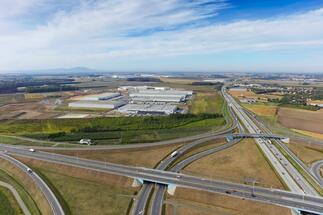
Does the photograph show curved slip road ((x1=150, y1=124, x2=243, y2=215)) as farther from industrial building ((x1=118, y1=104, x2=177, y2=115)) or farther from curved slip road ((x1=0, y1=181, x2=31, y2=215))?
industrial building ((x1=118, y1=104, x2=177, y2=115))

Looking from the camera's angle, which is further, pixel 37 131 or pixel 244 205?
pixel 37 131

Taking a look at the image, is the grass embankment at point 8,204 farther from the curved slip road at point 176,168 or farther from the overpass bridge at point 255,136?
the overpass bridge at point 255,136

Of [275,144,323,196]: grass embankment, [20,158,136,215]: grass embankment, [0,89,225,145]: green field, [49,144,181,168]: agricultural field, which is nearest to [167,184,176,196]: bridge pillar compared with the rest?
[20,158,136,215]: grass embankment

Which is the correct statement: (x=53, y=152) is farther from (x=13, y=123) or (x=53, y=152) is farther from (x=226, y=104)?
(x=226, y=104)

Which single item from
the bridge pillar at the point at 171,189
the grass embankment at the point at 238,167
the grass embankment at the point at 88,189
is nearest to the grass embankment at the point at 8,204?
the grass embankment at the point at 88,189

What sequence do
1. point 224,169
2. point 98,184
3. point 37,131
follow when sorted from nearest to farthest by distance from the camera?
point 98,184
point 224,169
point 37,131

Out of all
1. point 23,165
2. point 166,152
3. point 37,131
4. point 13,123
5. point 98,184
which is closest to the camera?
point 98,184

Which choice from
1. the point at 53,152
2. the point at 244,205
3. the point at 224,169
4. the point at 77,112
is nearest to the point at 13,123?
the point at 77,112
